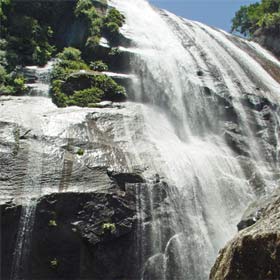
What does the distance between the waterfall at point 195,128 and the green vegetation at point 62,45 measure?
4.65ft

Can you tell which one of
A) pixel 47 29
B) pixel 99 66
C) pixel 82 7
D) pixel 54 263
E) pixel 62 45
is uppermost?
pixel 82 7

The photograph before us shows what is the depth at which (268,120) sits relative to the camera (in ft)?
67.5

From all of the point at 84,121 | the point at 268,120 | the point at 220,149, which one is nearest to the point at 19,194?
the point at 84,121

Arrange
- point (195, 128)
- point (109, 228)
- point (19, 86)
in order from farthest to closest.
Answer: point (195, 128), point (19, 86), point (109, 228)

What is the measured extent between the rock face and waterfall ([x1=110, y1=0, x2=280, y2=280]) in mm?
8853

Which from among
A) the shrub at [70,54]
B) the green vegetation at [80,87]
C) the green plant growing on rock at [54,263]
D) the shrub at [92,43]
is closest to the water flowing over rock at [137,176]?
the green plant growing on rock at [54,263]

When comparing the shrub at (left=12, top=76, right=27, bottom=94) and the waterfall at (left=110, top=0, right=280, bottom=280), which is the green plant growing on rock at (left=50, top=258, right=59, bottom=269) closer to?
the waterfall at (left=110, top=0, right=280, bottom=280)

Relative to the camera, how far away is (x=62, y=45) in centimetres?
2448

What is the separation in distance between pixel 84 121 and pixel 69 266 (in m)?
5.27

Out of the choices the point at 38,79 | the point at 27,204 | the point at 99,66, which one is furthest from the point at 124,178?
the point at 99,66

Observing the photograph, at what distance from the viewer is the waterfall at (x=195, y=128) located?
1373 cm

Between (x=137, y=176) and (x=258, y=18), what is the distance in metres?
28.3

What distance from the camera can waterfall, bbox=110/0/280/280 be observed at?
13.7 m

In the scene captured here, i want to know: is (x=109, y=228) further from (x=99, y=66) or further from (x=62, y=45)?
(x=62, y=45)
